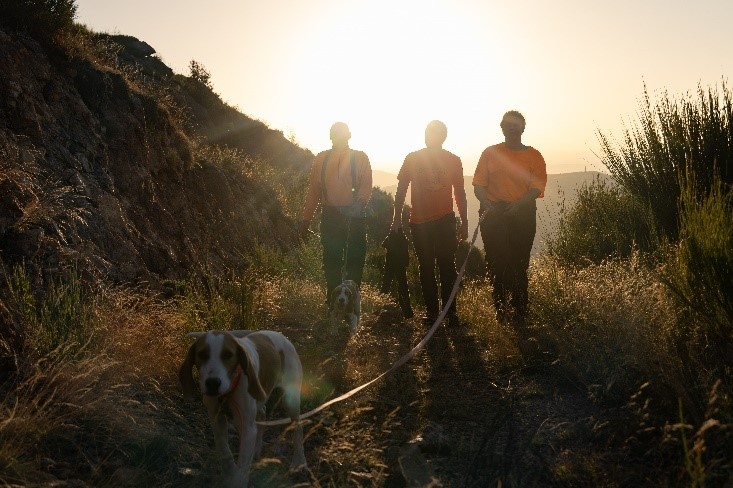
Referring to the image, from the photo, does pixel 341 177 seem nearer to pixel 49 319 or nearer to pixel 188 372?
pixel 49 319

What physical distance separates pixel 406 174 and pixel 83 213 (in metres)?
3.67

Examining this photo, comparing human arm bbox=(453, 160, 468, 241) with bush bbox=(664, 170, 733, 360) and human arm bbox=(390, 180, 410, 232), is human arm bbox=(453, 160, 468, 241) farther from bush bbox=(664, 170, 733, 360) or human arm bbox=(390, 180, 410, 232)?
bush bbox=(664, 170, 733, 360)

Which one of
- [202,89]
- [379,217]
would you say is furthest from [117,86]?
[379,217]

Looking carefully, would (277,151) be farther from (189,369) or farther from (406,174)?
(189,369)

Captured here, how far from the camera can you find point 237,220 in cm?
1297

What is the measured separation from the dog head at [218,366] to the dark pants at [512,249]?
4791mm

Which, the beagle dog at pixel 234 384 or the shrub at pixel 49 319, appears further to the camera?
the shrub at pixel 49 319

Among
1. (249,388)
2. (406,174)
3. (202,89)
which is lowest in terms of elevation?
(249,388)

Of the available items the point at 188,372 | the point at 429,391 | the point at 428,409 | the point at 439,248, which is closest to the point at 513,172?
the point at 439,248

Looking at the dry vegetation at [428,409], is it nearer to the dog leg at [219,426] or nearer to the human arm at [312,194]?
the dog leg at [219,426]

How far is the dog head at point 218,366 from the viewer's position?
3324 mm

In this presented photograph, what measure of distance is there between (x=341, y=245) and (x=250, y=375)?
4807 millimetres

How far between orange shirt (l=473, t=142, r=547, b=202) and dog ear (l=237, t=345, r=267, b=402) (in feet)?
16.4

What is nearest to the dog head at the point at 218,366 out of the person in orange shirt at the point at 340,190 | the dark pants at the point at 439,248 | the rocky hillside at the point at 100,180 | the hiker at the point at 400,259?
the rocky hillside at the point at 100,180
